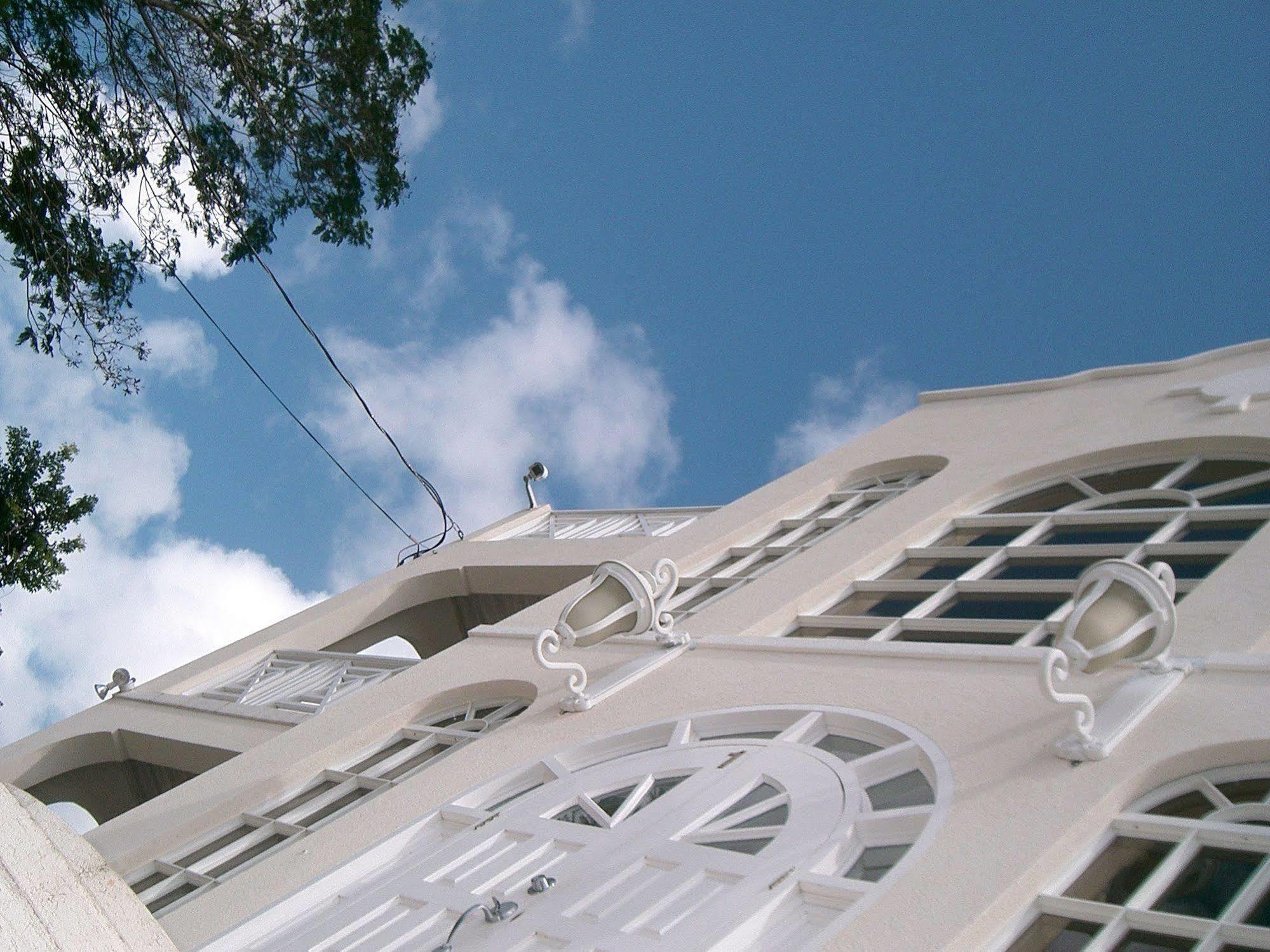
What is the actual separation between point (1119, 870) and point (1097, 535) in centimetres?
422

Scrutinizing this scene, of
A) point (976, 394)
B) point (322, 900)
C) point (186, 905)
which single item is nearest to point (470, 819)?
point (322, 900)

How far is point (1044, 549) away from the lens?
7633 mm

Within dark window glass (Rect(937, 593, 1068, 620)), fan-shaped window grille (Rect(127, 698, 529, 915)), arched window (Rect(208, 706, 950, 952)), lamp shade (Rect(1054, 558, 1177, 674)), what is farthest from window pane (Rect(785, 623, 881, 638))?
lamp shade (Rect(1054, 558, 1177, 674))

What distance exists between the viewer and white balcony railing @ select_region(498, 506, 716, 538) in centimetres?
1459

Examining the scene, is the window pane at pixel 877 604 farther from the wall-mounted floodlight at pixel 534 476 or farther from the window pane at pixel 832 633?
the wall-mounted floodlight at pixel 534 476

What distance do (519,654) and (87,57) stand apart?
604cm

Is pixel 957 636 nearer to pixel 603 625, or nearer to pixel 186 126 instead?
pixel 603 625

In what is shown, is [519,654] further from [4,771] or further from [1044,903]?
[4,771]

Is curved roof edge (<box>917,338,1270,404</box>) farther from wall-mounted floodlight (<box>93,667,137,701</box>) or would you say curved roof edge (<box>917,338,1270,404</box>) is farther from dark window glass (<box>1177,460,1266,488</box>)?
wall-mounted floodlight (<box>93,667,137,701</box>)

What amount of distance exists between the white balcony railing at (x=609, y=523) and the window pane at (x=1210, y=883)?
9681mm

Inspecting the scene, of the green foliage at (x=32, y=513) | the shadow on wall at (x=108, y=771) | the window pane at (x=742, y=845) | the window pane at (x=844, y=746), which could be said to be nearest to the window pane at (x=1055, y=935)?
the window pane at (x=742, y=845)

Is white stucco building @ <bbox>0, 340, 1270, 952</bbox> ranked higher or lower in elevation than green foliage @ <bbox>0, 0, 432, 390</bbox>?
lower

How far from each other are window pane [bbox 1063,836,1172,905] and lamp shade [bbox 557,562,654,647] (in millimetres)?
3116

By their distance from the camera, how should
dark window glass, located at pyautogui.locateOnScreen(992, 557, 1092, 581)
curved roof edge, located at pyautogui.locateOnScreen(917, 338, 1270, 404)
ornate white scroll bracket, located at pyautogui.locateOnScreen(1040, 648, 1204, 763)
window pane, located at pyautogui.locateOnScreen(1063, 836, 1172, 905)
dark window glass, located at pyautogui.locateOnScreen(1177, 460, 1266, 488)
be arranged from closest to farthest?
window pane, located at pyautogui.locateOnScreen(1063, 836, 1172, 905) → ornate white scroll bracket, located at pyautogui.locateOnScreen(1040, 648, 1204, 763) → dark window glass, located at pyautogui.locateOnScreen(992, 557, 1092, 581) → dark window glass, located at pyautogui.locateOnScreen(1177, 460, 1266, 488) → curved roof edge, located at pyautogui.locateOnScreen(917, 338, 1270, 404)
